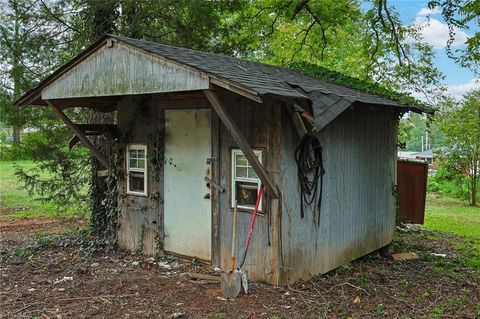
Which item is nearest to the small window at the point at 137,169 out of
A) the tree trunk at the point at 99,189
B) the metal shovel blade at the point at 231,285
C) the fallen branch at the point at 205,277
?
the tree trunk at the point at 99,189

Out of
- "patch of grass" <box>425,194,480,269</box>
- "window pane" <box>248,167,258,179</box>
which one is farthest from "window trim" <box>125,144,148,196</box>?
"patch of grass" <box>425,194,480,269</box>

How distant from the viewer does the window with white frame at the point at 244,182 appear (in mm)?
6125

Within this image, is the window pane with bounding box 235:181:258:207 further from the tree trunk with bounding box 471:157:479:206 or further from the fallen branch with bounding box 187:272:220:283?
the tree trunk with bounding box 471:157:479:206

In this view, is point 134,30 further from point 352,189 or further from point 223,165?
point 352,189

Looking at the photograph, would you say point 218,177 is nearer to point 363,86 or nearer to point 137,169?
point 137,169

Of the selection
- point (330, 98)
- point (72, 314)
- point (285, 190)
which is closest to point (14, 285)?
point (72, 314)

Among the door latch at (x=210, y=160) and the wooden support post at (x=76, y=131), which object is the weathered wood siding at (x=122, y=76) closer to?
the wooden support post at (x=76, y=131)

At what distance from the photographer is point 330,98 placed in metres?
5.98

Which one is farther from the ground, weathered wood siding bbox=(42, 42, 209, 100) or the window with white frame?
weathered wood siding bbox=(42, 42, 209, 100)

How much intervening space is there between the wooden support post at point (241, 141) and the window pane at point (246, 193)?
17.1 inches

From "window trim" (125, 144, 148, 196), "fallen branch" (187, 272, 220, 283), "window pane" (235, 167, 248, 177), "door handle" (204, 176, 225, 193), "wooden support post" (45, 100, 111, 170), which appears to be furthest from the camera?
"window trim" (125, 144, 148, 196)

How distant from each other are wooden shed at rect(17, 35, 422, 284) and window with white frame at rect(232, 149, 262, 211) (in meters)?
0.02

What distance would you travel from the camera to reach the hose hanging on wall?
240 inches

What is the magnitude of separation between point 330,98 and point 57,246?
5698 millimetres
